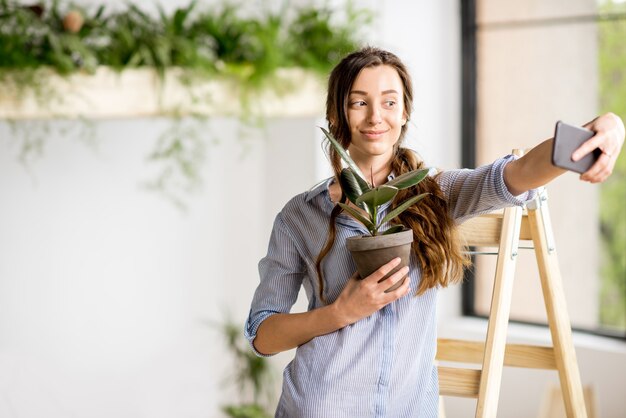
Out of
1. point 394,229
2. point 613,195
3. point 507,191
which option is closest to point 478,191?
point 507,191

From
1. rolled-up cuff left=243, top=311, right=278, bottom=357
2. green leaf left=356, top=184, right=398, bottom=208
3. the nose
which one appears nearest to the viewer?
green leaf left=356, top=184, right=398, bottom=208

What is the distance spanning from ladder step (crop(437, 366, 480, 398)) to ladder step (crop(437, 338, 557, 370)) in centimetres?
8

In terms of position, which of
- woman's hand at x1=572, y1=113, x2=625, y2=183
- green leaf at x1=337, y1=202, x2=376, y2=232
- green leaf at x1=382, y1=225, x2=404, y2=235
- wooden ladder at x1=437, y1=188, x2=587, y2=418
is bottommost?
wooden ladder at x1=437, y1=188, x2=587, y2=418

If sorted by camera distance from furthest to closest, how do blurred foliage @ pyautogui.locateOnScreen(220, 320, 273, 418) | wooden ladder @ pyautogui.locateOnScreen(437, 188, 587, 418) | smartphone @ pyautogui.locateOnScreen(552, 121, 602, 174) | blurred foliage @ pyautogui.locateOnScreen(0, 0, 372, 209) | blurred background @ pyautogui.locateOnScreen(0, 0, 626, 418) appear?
1. blurred foliage @ pyautogui.locateOnScreen(220, 320, 273, 418)
2. blurred background @ pyautogui.locateOnScreen(0, 0, 626, 418)
3. blurred foliage @ pyautogui.locateOnScreen(0, 0, 372, 209)
4. wooden ladder @ pyautogui.locateOnScreen(437, 188, 587, 418)
5. smartphone @ pyautogui.locateOnScreen(552, 121, 602, 174)

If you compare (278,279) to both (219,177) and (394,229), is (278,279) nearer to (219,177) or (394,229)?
(394,229)

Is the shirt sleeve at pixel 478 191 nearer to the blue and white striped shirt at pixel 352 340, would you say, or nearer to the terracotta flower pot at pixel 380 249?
the blue and white striped shirt at pixel 352 340

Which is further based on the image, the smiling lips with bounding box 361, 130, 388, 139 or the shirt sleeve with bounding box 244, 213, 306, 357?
the shirt sleeve with bounding box 244, 213, 306, 357

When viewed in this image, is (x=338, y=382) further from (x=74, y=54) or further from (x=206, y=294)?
(x=206, y=294)

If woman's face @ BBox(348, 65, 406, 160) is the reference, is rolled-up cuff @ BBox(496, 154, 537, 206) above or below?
below

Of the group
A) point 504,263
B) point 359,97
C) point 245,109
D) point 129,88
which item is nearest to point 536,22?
point 245,109

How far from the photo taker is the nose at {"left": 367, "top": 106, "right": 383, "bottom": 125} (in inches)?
55.3

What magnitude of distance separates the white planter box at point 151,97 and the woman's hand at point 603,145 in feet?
3.39

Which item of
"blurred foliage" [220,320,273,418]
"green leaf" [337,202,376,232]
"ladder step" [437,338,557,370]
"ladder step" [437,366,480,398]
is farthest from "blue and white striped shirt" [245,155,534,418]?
"blurred foliage" [220,320,273,418]

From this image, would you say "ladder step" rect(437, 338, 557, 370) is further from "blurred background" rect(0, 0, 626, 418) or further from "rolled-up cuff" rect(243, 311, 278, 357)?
"blurred background" rect(0, 0, 626, 418)
